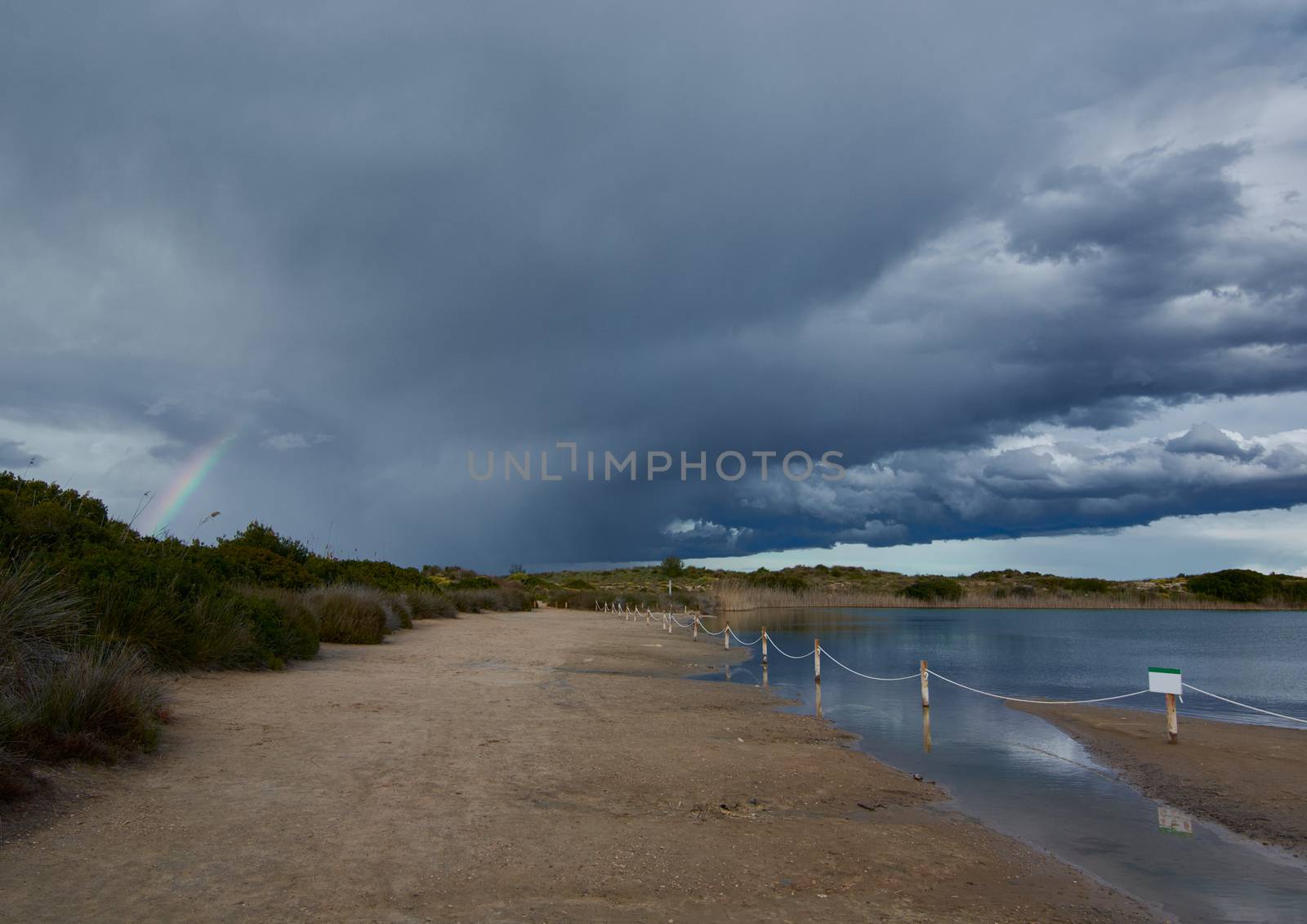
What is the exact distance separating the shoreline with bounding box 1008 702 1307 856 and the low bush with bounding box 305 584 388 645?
629 inches

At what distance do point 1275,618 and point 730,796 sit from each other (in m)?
74.7

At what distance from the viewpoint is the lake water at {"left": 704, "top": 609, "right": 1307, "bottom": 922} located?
7.64 m

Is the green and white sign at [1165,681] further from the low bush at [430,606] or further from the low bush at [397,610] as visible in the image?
the low bush at [430,606]

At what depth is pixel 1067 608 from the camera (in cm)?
8581

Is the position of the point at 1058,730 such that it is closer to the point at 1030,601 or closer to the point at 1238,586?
the point at 1030,601

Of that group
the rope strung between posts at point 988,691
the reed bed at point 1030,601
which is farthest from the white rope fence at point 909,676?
the reed bed at point 1030,601

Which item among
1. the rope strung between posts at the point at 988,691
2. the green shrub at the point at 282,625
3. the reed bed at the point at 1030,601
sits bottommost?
the reed bed at the point at 1030,601

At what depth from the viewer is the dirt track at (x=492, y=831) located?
5.34 meters

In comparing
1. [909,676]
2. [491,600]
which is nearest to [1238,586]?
[491,600]

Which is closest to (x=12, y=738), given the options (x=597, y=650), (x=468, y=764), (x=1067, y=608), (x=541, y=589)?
(x=468, y=764)

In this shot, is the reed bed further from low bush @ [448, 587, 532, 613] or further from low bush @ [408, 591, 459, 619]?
low bush @ [408, 591, 459, 619]

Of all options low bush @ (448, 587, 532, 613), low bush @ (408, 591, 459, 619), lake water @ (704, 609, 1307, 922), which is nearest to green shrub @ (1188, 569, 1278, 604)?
lake water @ (704, 609, 1307, 922)

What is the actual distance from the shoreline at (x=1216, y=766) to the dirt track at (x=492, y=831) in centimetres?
340

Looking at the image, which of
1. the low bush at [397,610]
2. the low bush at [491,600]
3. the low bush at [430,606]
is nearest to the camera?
the low bush at [397,610]
